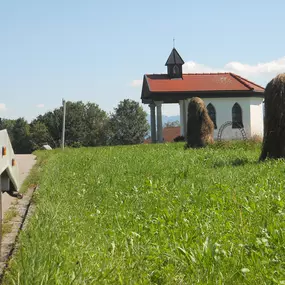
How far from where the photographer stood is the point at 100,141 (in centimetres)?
7825

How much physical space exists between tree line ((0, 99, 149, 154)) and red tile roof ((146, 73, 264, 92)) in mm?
28655

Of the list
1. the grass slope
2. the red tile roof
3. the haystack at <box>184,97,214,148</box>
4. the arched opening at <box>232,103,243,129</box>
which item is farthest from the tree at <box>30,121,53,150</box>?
the grass slope

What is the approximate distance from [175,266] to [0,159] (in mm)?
1930

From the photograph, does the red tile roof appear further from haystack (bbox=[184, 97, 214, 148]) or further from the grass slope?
the grass slope

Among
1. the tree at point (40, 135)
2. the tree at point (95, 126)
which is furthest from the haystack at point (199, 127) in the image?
the tree at point (95, 126)

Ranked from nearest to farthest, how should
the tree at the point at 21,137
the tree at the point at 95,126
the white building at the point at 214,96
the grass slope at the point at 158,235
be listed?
the grass slope at the point at 158,235
the white building at the point at 214,96
the tree at the point at 95,126
the tree at the point at 21,137

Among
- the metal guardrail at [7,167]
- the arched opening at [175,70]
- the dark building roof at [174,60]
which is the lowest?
the metal guardrail at [7,167]

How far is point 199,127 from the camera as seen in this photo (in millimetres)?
21922

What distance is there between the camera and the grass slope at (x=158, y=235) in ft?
11.5

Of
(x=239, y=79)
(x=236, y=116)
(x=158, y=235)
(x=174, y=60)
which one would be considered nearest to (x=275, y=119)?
(x=158, y=235)

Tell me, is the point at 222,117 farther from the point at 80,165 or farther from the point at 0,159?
the point at 0,159

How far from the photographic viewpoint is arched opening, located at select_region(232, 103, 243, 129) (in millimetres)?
44562

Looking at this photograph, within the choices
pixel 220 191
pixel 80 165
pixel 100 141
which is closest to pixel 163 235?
pixel 220 191

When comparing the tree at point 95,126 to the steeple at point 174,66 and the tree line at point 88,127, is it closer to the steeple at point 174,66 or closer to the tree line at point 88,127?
the tree line at point 88,127
